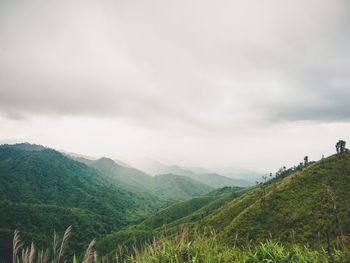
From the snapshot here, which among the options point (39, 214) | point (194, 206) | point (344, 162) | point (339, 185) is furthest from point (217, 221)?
point (39, 214)

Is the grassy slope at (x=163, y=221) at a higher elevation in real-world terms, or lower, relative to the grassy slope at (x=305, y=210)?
lower

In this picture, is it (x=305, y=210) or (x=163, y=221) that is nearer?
(x=305, y=210)

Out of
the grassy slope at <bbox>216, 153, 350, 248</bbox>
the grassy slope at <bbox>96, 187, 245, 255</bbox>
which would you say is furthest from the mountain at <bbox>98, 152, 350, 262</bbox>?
the grassy slope at <bbox>96, 187, 245, 255</bbox>

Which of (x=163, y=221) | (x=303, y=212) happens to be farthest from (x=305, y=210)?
(x=163, y=221)

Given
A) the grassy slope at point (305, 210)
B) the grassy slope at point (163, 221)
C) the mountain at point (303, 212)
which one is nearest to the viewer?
the mountain at point (303, 212)

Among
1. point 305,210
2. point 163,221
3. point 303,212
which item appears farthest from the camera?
point 163,221

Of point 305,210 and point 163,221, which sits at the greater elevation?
point 305,210

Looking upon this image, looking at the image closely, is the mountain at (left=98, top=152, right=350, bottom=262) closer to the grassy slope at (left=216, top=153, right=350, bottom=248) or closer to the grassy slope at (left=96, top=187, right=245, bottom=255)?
the grassy slope at (left=216, top=153, right=350, bottom=248)

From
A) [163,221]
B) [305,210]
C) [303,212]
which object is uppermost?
[305,210]

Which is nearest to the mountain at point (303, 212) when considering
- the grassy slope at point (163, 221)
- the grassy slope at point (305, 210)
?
the grassy slope at point (305, 210)

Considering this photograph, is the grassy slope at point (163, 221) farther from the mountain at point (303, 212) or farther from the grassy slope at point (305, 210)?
the grassy slope at point (305, 210)

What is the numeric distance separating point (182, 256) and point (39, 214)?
8409 inches

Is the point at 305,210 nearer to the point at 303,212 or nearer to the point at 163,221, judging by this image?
the point at 303,212

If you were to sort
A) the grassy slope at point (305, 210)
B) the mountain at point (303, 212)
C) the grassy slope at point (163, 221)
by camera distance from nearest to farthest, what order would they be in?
1. the mountain at point (303, 212)
2. the grassy slope at point (305, 210)
3. the grassy slope at point (163, 221)
